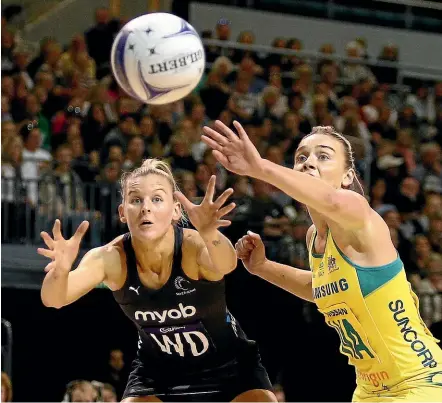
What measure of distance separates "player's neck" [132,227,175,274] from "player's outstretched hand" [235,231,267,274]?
14.1 inches

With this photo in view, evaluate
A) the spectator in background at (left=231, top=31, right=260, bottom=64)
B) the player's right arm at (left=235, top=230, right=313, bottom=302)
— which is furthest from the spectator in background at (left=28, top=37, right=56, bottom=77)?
the player's right arm at (left=235, top=230, right=313, bottom=302)

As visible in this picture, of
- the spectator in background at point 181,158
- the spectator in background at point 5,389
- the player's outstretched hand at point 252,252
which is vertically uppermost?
the player's outstretched hand at point 252,252

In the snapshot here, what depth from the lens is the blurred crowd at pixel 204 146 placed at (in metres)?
8.83

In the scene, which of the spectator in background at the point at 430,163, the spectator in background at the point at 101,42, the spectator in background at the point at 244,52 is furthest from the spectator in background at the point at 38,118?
the spectator in background at the point at 430,163

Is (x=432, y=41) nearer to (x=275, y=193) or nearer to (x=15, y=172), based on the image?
(x=275, y=193)

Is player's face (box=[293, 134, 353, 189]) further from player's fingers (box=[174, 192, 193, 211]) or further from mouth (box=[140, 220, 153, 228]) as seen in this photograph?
mouth (box=[140, 220, 153, 228])

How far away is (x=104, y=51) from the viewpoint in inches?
423

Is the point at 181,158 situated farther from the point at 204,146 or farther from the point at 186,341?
the point at 186,341

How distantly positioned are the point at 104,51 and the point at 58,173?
2.32m

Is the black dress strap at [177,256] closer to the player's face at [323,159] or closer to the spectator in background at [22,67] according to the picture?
the player's face at [323,159]

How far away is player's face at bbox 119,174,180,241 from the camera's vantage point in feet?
15.0

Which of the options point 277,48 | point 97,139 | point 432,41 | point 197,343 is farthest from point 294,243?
point 432,41

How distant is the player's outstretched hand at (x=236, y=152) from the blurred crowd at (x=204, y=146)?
400cm

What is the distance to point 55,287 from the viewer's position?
168 inches
